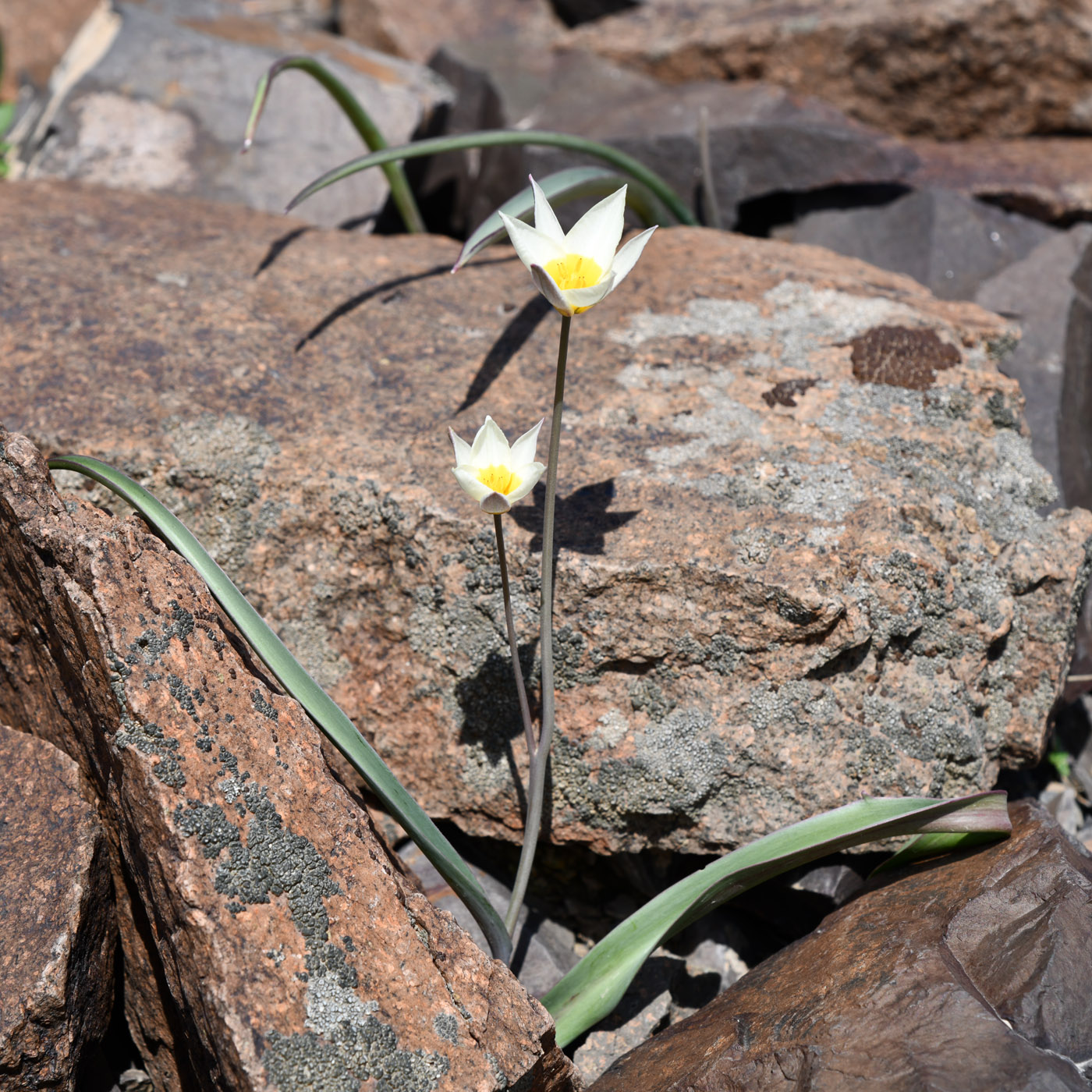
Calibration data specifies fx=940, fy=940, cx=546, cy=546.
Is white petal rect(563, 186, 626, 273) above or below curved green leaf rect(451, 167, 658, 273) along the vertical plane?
above

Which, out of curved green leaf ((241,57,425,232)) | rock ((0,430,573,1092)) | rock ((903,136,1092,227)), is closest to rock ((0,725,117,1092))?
rock ((0,430,573,1092))

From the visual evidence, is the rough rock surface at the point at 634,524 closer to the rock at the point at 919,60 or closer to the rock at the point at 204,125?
Result: the rock at the point at 204,125

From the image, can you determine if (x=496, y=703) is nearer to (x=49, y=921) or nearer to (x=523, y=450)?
(x=523, y=450)

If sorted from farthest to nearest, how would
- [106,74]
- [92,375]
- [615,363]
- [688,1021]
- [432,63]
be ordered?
[432,63]
[106,74]
[615,363]
[92,375]
[688,1021]

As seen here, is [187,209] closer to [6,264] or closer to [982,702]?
[6,264]

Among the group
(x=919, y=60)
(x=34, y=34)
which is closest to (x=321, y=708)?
(x=919, y=60)

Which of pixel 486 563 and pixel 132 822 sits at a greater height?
pixel 486 563

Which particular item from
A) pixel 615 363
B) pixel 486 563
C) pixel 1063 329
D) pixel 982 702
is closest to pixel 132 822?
pixel 486 563

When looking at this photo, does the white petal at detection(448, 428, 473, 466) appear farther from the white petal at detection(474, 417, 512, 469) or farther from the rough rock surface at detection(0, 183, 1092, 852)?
the rough rock surface at detection(0, 183, 1092, 852)
